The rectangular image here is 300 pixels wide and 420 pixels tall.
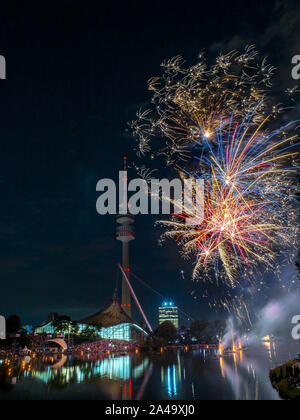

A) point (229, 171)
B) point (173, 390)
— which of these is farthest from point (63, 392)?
point (229, 171)

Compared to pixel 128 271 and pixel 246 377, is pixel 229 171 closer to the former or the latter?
pixel 246 377

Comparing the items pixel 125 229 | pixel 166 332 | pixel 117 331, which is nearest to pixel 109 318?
pixel 117 331

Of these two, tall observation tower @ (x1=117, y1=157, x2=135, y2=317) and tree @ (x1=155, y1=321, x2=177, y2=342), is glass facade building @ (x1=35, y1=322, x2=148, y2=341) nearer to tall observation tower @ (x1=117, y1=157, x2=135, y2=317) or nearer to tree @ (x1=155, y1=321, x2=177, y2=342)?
tree @ (x1=155, y1=321, x2=177, y2=342)

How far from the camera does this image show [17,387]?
2058 cm

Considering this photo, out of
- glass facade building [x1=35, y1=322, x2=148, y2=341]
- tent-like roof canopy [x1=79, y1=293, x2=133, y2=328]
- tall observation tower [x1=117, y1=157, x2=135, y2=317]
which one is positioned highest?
tall observation tower [x1=117, y1=157, x2=135, y2=317]

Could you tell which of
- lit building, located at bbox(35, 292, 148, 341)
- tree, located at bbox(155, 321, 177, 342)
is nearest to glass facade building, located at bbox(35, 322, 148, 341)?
lit building, located at bbox(35, 292, 148, 341)

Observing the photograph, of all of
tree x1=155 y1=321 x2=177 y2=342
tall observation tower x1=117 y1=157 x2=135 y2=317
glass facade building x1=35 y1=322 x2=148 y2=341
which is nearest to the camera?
glass facade building x1=35 y1=322 x2=148 y2=341

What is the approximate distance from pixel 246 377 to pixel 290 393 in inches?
339

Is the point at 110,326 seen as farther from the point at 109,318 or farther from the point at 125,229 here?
the point at 125,229

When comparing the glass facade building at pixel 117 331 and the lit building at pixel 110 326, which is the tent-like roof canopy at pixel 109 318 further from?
the glass facade building at pixel 117 331

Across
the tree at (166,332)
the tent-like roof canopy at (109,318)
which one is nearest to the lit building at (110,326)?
the tent-like roof canopy at (109,318)

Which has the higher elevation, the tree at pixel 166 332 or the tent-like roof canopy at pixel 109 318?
the tent-like roof canopy at pixel 109 318

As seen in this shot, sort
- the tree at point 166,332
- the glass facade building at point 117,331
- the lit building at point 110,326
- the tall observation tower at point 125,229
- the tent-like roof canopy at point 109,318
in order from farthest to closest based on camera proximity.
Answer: the tall observation tower at point 125,229, the tree at point 166,332, the tent-like roof canopy at point 109,318, the lit building at point 110,326, the glass facade building at point 117,331
